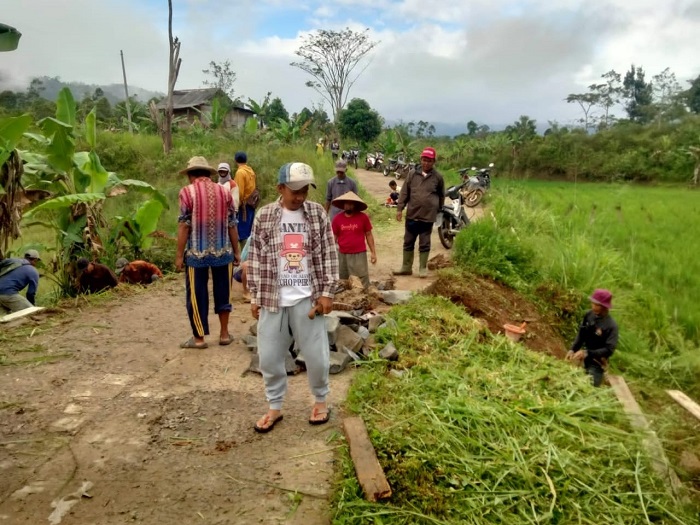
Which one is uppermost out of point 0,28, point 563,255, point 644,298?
point 0,28

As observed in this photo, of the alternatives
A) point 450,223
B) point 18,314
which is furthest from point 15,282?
point 450,223

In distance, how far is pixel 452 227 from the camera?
950 cm

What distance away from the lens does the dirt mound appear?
6145mm

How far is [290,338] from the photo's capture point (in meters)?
3.28

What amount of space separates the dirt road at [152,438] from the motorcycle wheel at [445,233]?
5403 millimetres

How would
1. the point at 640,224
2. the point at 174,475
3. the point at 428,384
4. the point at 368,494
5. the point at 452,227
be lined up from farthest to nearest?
the point at 640,224 < the point at 452,227 < the point at 428,384 < the point at 174,475 < the point at 368,494

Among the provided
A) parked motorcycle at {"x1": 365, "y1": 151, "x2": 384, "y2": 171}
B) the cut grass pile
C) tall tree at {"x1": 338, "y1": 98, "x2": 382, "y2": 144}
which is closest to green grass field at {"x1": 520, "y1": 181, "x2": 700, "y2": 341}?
the cut grass pile

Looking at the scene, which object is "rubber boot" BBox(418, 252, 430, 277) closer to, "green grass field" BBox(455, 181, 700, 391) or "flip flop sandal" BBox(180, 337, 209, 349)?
"green grass field" BBox(455, 181, 700, 391)

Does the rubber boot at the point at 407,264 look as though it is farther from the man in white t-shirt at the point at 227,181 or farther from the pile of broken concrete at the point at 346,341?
the man in white t-shirt at the point at 227,181

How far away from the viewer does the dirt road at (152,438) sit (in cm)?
266

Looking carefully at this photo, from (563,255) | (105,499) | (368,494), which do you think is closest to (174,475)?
(105,499)

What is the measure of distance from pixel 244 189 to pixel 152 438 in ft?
16.3

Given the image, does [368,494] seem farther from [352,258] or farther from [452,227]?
[452,227]

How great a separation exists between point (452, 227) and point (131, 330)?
19.1 feet
